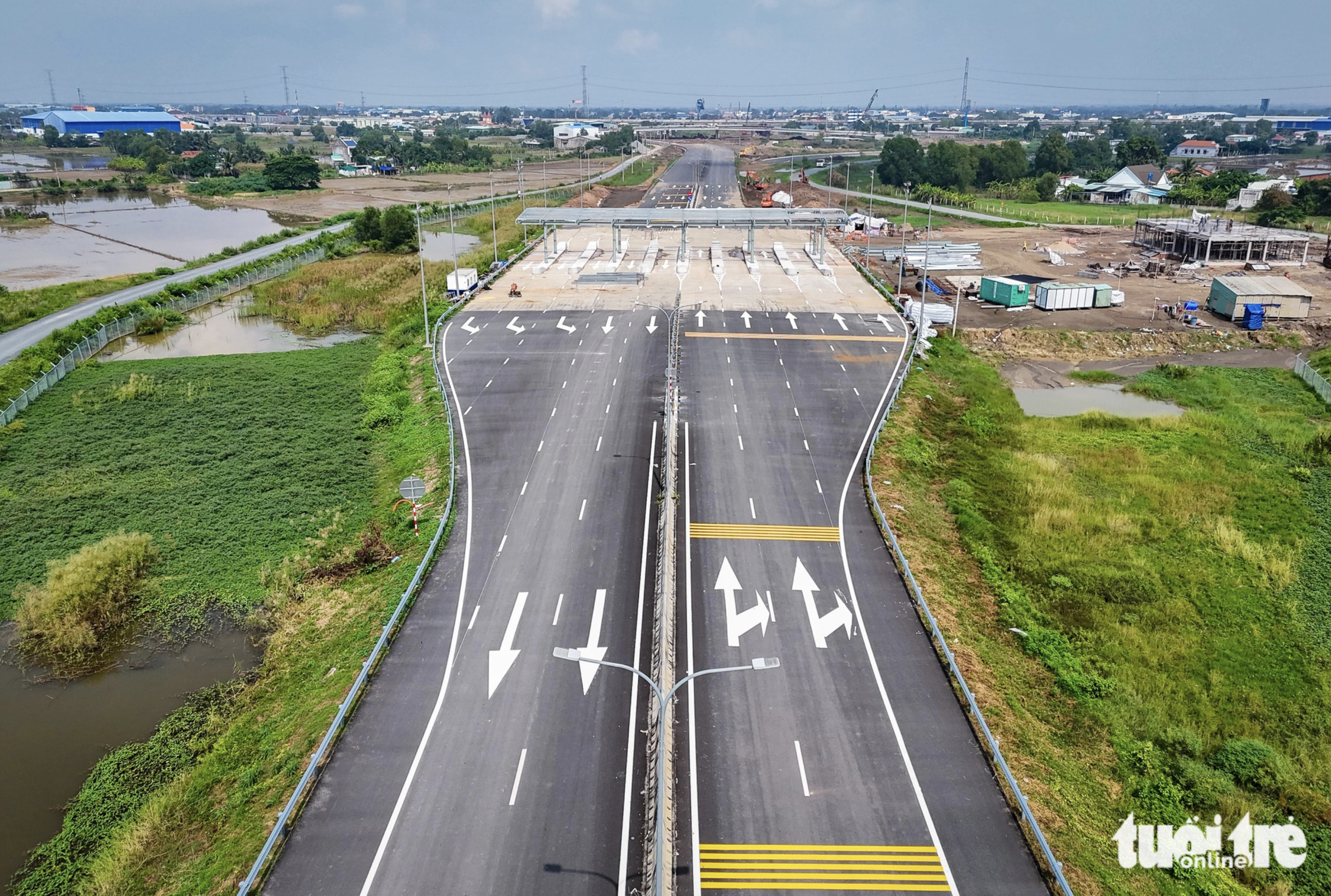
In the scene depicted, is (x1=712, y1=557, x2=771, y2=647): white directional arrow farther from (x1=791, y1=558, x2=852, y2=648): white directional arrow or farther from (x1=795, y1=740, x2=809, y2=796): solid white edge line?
(x1=795, y1=740, x2=809, y2=796): solid white edge line

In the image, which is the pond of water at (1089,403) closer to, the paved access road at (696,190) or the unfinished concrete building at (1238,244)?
the unfinished concrete building at (1238,244)

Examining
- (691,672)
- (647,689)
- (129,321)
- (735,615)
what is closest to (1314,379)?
(735,615)

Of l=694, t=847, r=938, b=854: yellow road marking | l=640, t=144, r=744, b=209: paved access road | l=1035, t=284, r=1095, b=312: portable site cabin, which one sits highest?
l=640, t=144, r=744, b=209: paved access road

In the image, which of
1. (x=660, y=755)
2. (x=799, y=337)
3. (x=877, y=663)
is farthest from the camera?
(x=799, y=337)

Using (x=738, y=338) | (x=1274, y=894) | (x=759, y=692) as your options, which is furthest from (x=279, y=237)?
(x=1274, y=894)

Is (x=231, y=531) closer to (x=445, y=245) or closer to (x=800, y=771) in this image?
(x=800, y=771)

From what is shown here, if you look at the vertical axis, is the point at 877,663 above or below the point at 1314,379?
below

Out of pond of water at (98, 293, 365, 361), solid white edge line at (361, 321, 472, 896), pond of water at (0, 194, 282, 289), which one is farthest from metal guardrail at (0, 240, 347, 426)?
solid white edge line at (361, 321, 472, 896)
